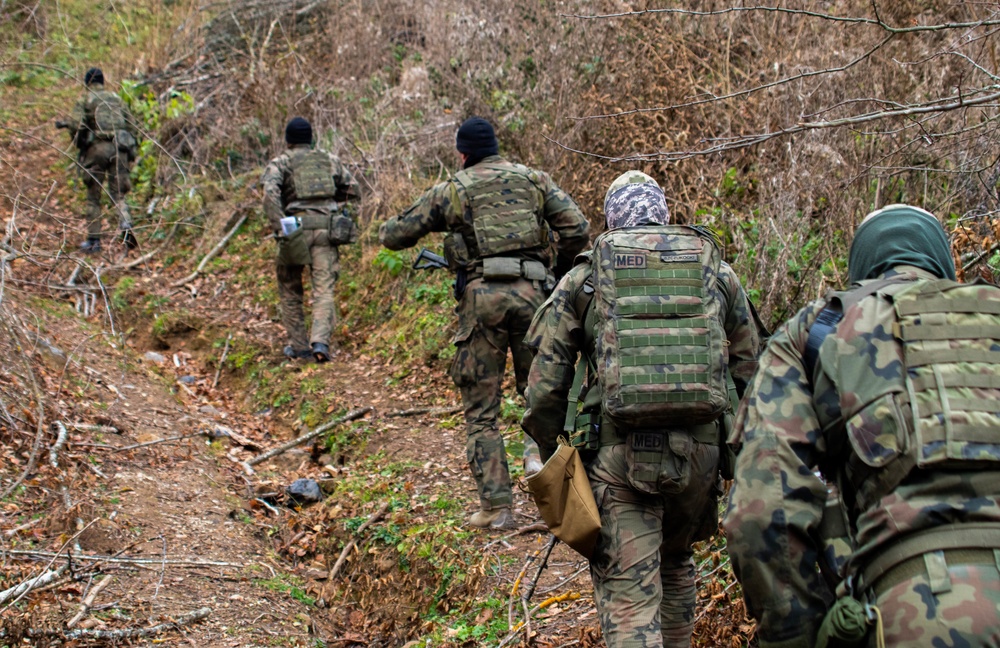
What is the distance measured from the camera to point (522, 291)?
5.99m

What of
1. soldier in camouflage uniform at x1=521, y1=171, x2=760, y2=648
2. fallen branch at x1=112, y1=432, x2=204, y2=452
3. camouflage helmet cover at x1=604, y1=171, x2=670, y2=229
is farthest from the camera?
fallen branch at x1=112, y1=432, x2=204, y2=452

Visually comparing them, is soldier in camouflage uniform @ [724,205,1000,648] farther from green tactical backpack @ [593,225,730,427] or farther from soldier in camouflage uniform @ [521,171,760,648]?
soldier in camouflage uniform @ [521,171,760,648]

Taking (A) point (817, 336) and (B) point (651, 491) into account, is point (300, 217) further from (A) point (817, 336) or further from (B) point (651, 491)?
(A) point (817, 336)

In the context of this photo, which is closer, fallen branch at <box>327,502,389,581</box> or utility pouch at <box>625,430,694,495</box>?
utility pouch at <box>625,430,694,495</box>

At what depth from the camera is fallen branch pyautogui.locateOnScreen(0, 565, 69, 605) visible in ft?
14.3

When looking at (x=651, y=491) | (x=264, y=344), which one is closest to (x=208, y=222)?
(x=264, y=344)

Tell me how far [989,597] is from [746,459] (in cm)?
63

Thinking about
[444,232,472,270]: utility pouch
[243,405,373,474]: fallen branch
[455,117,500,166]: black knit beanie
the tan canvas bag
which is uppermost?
[455,117,500,166]: black knit beanie

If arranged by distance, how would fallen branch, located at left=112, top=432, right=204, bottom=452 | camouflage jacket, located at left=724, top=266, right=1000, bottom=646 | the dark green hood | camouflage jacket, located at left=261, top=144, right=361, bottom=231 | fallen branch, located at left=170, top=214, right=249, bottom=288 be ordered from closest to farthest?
camouflage jacket, located at left=724, top=266, right=1000, bottom=646
the dark green hood
fallen branch, located at left=112, top=432, right=204, bottom=452
camouflage jacket, located at left=261, top=144, right=361, bottom=231
fallen branch, located at left=170, top=214, right=249, bottom=288

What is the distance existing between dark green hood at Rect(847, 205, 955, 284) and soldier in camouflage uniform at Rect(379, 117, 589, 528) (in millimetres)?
3472

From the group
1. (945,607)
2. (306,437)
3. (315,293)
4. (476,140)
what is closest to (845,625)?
(945,607)

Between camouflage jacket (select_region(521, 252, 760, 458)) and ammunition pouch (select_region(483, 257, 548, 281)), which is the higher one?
ammunition pouch (select_region(483, 257, 548, 281))

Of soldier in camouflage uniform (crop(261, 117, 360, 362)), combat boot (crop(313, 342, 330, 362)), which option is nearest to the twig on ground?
soldier in camouflage uniform (crop(261, 117, 360, 362))

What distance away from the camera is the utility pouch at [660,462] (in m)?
3.50
